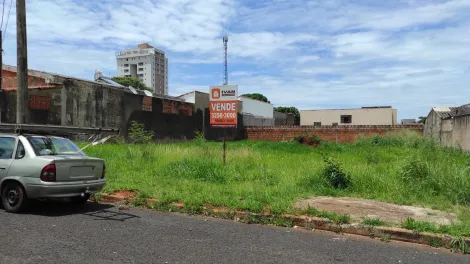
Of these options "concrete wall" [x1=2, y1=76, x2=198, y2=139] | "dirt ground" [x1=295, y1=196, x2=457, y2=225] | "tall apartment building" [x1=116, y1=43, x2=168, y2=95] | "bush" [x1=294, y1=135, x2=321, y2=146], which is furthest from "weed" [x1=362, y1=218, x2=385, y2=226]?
"tall apartment building" [x1=116, y1=43, x2=168, y2=95]

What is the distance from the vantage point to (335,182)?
30.8 feet

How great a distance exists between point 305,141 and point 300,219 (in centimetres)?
2313

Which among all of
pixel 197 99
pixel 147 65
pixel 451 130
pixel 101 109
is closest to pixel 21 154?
pixel 101 109

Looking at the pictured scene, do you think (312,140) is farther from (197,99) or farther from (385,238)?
(385,238)

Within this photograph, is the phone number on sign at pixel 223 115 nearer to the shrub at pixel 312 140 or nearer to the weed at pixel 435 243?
the weed at pixel 435 243

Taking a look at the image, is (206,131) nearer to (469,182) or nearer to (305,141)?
(305,141)

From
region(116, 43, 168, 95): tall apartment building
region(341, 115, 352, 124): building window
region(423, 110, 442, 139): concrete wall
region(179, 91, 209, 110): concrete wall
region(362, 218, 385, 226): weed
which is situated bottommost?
region(362, 218, 385, 226): weed

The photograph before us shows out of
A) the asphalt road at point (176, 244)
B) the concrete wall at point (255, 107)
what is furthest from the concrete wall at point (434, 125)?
the concrete wall at point (255, 107)

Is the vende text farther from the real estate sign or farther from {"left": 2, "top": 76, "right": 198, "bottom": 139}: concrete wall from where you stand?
{"left": 2, "top": 76, "right": 198, "bottom": 139}: concrete wall

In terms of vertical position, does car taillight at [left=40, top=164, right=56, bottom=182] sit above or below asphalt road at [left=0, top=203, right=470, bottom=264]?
above

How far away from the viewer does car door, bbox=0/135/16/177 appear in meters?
7.35

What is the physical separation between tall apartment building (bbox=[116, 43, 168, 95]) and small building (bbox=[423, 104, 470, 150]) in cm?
5719

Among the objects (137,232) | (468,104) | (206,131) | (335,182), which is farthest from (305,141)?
(137,232)

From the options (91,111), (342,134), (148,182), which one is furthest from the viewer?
(342,134)
